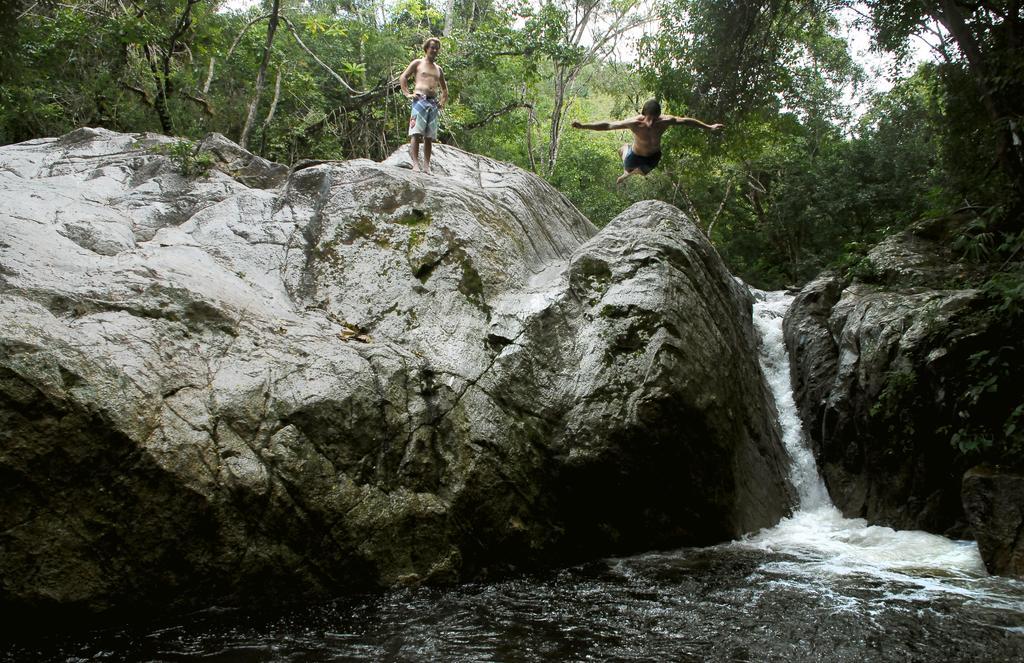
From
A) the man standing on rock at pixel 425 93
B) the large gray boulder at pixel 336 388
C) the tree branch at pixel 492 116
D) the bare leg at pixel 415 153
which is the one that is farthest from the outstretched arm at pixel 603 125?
the tree branch at pixel 492 116

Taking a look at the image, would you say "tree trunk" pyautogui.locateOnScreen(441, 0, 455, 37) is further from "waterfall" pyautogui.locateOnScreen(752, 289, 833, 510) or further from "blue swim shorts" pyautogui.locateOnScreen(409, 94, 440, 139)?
"waterfall" pyautogui.locateOnScreen(752, 289, 833, 510)

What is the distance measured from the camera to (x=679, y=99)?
1509cm

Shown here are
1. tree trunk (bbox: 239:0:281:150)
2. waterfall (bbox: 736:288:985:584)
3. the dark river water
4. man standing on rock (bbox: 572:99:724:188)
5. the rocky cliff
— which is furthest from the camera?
tree trunk (bbox: 239:0:281:150)

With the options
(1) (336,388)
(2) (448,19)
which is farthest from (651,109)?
(2) (448,19)

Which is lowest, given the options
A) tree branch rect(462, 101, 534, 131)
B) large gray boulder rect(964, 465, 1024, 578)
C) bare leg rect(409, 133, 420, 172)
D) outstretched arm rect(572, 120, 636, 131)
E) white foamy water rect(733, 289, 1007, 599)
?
white foamy water rect(733, 289, 1007, 599)

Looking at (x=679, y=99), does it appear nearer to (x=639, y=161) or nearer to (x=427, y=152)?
(x=639, y=161)

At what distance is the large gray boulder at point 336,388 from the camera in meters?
4.61

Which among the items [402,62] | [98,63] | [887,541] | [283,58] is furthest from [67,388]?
[402,62]

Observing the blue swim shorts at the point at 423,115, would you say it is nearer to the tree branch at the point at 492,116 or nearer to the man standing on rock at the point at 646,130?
the man standing on rock at the point at 646,130

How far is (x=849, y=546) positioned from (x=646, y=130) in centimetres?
633

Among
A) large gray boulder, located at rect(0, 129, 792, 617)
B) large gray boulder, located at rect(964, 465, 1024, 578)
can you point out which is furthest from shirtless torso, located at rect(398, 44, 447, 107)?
large gray boulder, located at rect(964, 465, 1024, 578)

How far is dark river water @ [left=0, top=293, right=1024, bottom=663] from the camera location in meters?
4.17

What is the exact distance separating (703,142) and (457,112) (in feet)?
23.1

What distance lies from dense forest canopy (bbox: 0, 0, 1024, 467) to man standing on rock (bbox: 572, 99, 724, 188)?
3.47 m
